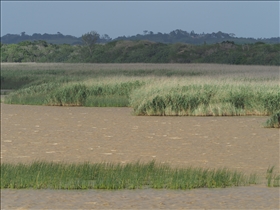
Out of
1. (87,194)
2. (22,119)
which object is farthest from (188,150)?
(22,119)

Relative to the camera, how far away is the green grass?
814 centimetres

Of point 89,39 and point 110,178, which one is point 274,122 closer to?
point 110,178

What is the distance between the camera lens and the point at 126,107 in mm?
21688

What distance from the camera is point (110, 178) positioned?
830 cm

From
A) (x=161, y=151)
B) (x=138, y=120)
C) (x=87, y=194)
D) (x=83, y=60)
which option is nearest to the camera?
(x=87, y=194)

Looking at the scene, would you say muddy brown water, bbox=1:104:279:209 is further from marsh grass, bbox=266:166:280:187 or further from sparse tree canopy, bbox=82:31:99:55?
sparse tree canopy, bbox=82:31:99:55

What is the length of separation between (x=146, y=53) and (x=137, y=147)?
186 feet

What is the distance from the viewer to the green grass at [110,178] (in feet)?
26.7

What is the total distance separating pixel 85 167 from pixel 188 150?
133 inches

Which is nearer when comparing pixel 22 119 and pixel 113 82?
pixel 22 119

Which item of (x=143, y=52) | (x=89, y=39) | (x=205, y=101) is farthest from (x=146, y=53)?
(x=205, y=101)

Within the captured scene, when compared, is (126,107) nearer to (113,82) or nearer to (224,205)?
(113,82)

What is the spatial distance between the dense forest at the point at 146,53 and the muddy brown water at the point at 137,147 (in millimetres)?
37637

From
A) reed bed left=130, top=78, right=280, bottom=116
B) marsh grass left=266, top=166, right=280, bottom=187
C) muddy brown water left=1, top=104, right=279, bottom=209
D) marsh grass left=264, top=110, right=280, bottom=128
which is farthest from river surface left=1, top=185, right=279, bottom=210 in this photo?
reed bed left=130, top=78, right=280, bottom=116
